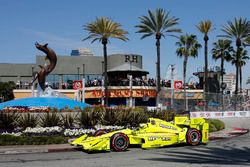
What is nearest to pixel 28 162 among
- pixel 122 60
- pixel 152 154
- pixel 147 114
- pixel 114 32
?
pixel 152 154

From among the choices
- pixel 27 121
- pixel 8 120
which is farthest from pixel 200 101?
pixel 8 120

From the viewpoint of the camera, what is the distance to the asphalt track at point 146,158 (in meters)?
11.5

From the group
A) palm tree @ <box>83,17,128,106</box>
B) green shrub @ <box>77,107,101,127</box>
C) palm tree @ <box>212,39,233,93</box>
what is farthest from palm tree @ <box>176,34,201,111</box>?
green shrub @ <box>77,107,101,127</box>

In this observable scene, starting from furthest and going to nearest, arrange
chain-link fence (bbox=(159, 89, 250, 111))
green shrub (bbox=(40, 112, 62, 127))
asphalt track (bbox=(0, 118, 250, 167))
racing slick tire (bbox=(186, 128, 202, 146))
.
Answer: chain-link fence (bbox=(159, 89, 250, 111)) → green shrub (bbox=(40, 112, 62, 127)) → racing slick tire (bbox=(186, 128, 202, 146)) → asphalt track (bbox=(0, 118, 250, 167))

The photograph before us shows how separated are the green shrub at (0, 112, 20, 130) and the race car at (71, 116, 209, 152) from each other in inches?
188

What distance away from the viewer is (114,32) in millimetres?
49125

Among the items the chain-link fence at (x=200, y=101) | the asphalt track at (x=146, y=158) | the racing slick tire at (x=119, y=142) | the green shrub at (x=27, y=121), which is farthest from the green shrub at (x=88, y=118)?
the chain-link fence at (x=200, y=101)

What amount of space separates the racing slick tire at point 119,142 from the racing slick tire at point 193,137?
2.60 m

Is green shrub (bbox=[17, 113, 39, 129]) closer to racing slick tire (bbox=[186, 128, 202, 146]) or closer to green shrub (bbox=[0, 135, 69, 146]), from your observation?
green shrub (bbox=[0, 135, 69, 146])

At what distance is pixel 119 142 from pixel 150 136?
1222 millimetres

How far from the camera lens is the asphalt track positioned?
1149 cm

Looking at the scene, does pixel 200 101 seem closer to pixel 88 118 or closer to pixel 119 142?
pixel 88 118

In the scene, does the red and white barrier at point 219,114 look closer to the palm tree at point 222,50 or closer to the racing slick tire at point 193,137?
the racing slick tire at point 193,137

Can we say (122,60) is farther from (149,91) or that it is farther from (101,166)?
(101,166)
